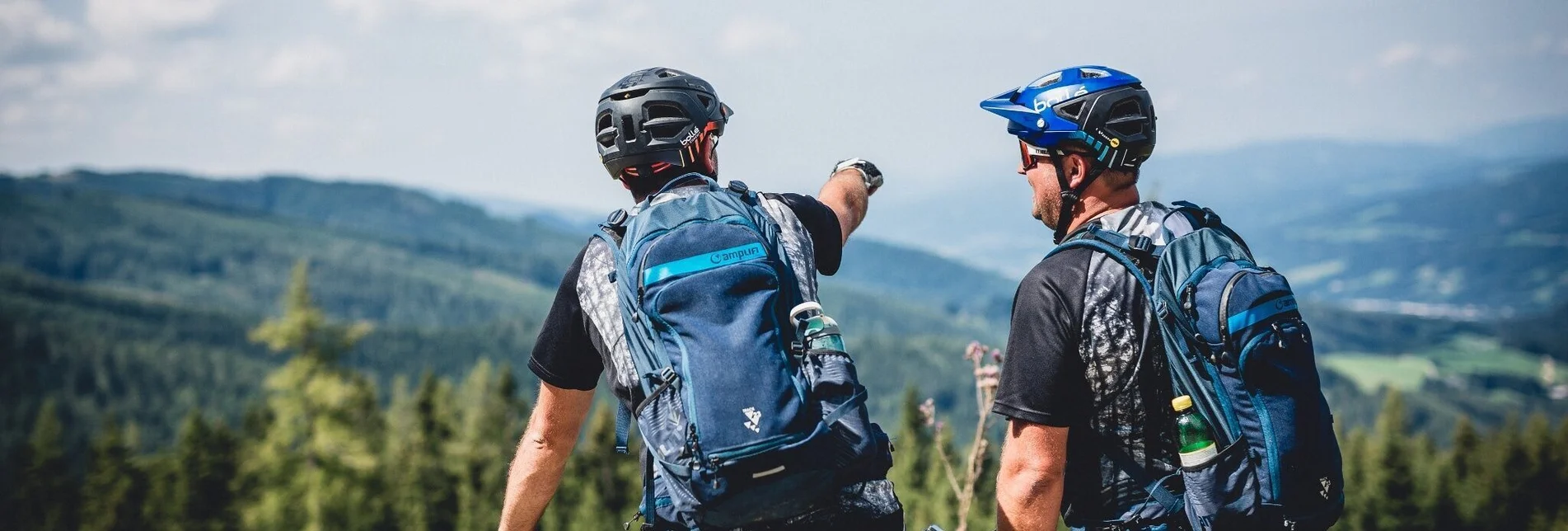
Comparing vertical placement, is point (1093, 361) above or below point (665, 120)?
below

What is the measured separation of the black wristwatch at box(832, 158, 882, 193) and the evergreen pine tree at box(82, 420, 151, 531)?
56.9m

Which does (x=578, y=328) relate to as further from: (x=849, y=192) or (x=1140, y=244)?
(x=1140, y=244)

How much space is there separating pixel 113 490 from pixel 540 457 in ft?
195

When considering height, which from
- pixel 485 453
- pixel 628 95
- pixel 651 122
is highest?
pixel 628 95

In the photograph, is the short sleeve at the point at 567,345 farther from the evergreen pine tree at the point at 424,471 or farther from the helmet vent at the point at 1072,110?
the evergreen pine tree at the point at 424,471

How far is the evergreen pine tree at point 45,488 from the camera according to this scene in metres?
59.2

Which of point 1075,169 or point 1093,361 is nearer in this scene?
point 1093,361

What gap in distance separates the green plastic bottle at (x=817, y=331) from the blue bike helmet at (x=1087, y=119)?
40.2 inches

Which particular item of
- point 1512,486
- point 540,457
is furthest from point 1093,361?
point 1512,486

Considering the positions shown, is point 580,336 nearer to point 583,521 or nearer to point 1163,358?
point 1163,358

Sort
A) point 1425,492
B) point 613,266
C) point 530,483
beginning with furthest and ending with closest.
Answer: point 1425,492, point 530,483, point 613,266

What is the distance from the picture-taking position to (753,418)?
345 cm

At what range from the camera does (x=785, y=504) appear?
3533 millimetres

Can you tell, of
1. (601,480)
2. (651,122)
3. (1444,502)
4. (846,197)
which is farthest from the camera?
(1444,502)
